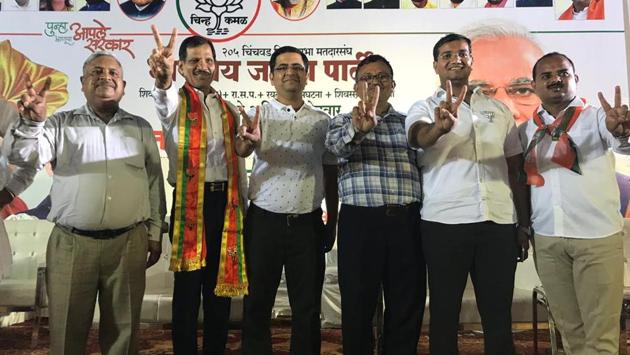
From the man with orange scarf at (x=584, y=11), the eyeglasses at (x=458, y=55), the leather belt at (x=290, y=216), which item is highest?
the man with orange scarf at (x=584, y=11)

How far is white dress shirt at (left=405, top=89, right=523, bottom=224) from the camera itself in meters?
1.91

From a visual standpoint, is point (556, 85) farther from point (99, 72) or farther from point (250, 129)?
point (99, 72)

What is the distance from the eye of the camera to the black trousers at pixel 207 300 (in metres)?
2.04

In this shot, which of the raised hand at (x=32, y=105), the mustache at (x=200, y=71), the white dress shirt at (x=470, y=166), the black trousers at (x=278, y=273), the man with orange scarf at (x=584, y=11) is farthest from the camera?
the man with orange scarf at (x=584, y=11)

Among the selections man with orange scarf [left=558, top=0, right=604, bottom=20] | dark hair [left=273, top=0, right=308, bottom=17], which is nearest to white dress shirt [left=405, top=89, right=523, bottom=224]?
dark hair [left=273, top=0, right=308, bottom=17]

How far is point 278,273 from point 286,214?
0.25 meters

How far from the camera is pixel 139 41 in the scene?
4.05 m

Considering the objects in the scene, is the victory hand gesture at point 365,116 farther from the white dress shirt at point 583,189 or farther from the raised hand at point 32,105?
the raised hand at point 32,105

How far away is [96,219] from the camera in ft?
6.22

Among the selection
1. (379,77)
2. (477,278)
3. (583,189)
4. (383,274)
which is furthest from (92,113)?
(583,189)

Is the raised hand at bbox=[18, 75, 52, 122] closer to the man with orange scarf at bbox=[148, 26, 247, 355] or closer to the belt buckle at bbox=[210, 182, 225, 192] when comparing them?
the man with orange scarf at bbox=[148, 26, 247, 355]

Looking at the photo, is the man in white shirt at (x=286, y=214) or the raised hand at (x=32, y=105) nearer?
the raised hand at (x=32, y=105)

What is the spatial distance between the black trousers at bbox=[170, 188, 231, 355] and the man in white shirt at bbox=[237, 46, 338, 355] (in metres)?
0.12

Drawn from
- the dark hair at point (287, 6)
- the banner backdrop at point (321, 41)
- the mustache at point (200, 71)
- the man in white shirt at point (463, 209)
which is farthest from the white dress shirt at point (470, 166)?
the dark hair at point (287, 6)
